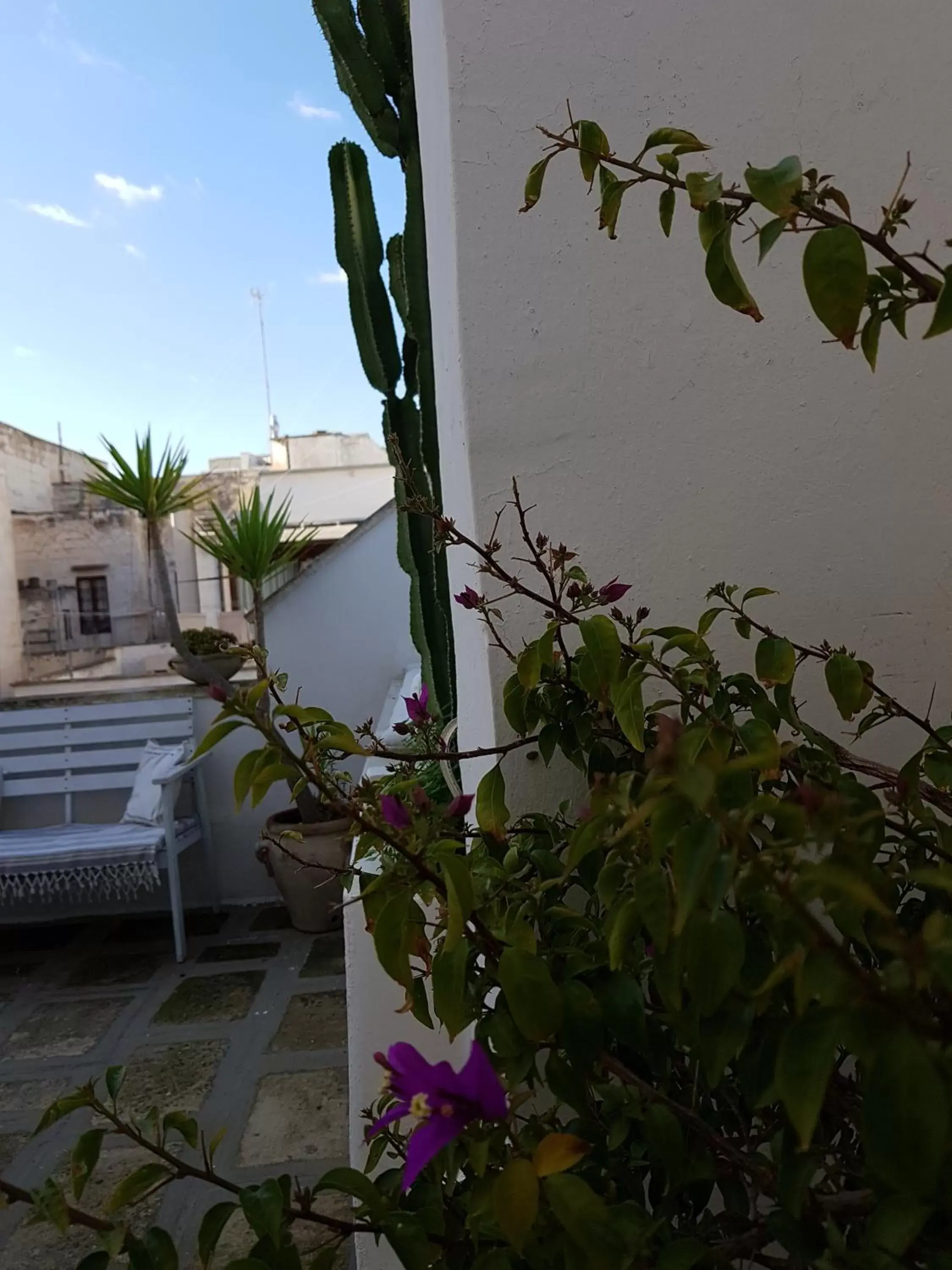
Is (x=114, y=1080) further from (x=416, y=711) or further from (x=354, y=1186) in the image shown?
(x=416, y=711)

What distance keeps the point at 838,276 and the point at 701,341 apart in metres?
0.52

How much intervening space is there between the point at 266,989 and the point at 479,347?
101 inches

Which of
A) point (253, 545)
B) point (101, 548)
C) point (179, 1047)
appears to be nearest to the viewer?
point (179, 1047)

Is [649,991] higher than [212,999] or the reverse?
higher

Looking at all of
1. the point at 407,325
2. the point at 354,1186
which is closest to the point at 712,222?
the point at 354,1186

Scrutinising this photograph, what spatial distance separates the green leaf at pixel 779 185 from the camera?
42 cm

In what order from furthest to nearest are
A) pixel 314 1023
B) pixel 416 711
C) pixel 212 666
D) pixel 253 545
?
pixel 212 666 < pixel 253 545 < pixel 314 1023 < pixel 416 711

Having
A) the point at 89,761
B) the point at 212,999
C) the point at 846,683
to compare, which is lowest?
the point at 212,999

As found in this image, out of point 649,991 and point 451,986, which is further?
point 649,991

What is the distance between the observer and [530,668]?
0.71m

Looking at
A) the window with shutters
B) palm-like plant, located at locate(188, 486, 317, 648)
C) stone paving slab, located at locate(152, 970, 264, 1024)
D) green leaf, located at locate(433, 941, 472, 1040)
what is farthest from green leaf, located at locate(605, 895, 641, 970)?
the window with shutters

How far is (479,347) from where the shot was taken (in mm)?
905

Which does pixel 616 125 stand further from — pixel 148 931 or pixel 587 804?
pixel 148 931

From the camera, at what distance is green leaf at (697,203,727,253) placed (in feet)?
1.52
